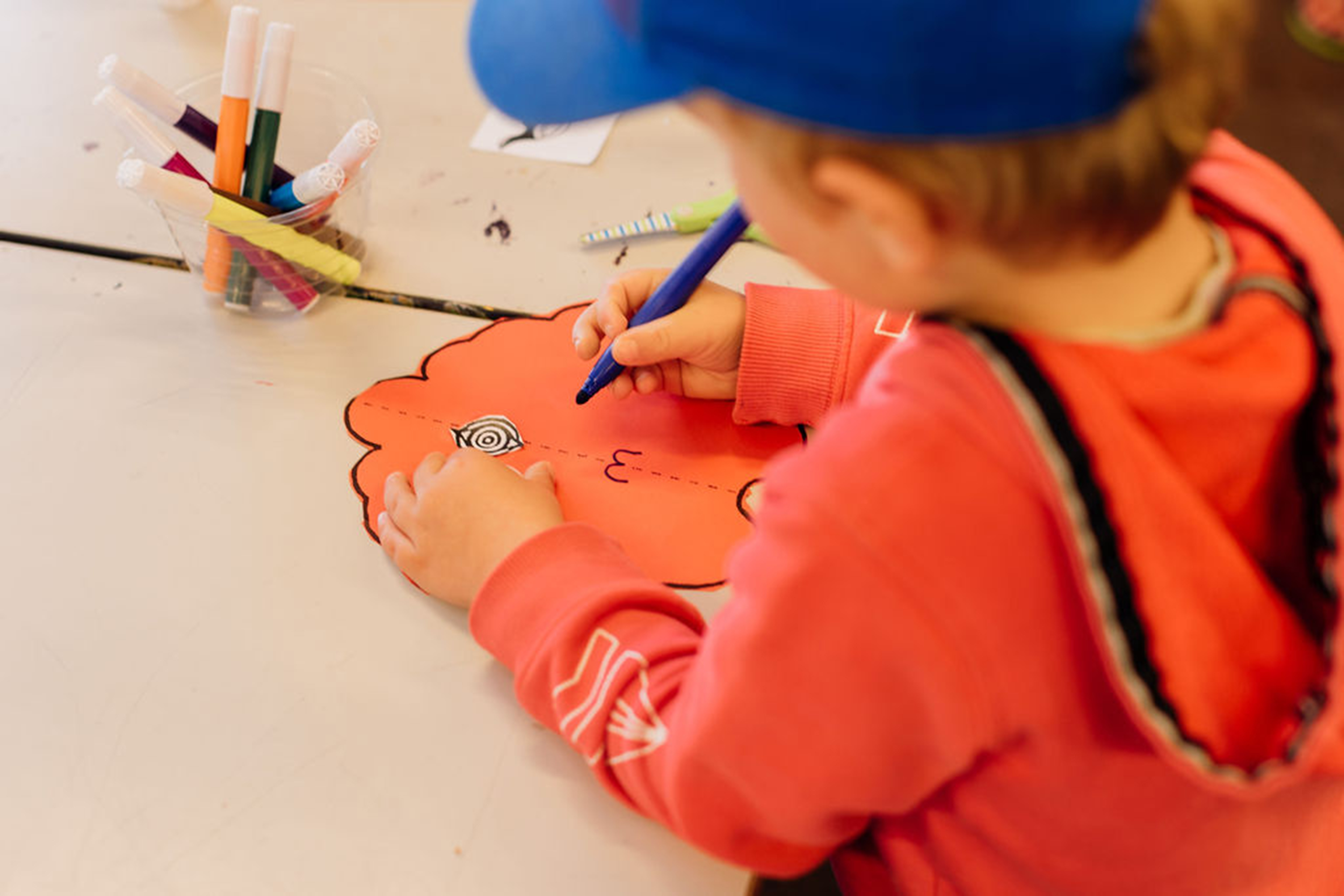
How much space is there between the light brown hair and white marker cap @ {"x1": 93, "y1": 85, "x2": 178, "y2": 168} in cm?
47

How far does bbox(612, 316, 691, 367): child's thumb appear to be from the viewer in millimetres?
636

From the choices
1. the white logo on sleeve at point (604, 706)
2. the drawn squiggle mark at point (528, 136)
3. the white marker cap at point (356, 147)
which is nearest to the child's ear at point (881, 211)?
the white logo on sleeve at point (604, 706)

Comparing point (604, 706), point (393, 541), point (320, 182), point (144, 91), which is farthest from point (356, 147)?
point (604, 706)

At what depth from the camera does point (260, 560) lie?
0.59m

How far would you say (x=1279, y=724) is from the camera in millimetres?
390

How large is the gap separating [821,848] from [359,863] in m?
0.21

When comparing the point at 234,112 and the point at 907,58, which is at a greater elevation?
the point at 907,58

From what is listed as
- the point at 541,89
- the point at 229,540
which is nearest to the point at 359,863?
the point at 229,540

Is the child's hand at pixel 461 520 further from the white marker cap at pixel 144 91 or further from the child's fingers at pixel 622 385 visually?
the white marker cap at pixel 144 91

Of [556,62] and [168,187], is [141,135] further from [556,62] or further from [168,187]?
[556,62]

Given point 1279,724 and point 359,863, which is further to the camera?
point 359,863

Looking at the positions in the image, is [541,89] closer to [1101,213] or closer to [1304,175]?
[1101,213]

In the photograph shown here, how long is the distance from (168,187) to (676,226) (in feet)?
1.08

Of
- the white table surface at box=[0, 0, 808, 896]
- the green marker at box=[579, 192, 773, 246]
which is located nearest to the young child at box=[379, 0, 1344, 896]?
the white table surface at box=[0, 0, 808, 896]
